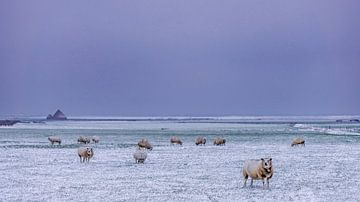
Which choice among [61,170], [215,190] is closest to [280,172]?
[215,190]

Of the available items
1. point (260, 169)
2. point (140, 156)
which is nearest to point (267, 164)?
point (260, 169)

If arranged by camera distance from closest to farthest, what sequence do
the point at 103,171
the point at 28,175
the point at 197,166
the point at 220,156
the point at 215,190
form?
the point at 215,190, the point at 28,175, the point at 103,171, the point at 197,166, the point at 220,156

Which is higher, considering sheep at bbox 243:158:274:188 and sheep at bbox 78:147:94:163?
sheep at bbox 78:147:94:163

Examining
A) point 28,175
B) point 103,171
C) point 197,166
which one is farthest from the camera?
point 197,166

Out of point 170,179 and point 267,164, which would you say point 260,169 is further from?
point 170,179

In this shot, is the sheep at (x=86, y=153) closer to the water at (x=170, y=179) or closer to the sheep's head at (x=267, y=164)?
the water at (x=170, y=179)

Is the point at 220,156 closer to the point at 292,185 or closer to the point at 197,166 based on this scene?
the point at 197,166

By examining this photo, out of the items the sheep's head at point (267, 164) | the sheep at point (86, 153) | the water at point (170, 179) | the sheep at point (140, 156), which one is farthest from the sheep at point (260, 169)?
the sheep at point (86, 153)

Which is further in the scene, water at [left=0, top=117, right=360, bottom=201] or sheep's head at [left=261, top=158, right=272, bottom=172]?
sheep's head at [left=261, top=158, right=272, bottom=172]

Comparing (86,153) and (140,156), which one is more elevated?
(86,153)

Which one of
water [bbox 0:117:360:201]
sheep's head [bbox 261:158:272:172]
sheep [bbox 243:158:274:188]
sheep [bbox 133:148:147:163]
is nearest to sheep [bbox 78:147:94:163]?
water [bbox 0:117:360:201]

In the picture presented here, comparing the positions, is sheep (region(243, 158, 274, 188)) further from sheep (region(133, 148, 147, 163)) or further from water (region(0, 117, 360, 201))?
sheep (region(133, 148, 147, 163))

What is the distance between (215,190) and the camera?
21.3m

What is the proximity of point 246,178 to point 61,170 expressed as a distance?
32.2 ft
